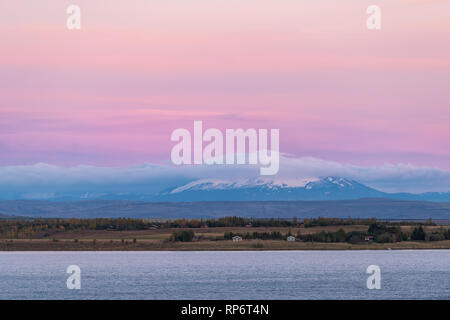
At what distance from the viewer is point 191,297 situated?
299 ft

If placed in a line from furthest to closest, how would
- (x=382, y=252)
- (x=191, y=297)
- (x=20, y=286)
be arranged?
(x=382, y=252), (x=20, y=286), (x=191, y=297)

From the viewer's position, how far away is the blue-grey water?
9444 centimetres

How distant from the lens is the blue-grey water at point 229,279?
94.4 m

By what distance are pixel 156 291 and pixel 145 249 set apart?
100768mm

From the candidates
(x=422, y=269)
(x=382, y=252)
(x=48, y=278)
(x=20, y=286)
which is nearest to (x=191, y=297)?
(x=20, y=286)

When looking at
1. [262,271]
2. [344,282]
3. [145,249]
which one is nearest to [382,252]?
[145,249]

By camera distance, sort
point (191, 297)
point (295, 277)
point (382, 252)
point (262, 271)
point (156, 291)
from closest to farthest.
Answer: point (191, 297), point (156, 291), point (295, 277), point (262, 271), point (382, 252)

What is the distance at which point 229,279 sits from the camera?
111375 millimetres
